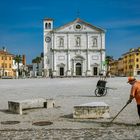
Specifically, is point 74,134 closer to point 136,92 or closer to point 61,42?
point 136,92

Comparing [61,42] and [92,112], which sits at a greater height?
[61,42]

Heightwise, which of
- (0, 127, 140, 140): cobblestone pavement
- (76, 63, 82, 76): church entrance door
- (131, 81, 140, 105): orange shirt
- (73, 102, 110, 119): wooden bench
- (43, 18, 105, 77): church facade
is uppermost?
(43, 18, 105, 77): church facade

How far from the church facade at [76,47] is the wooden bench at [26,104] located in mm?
73557

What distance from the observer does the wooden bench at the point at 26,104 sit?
11.9 m

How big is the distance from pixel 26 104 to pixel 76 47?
76121 mm

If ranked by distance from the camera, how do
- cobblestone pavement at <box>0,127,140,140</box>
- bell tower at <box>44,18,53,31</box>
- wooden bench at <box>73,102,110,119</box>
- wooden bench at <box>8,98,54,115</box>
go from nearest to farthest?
cobblestone pavement at <box>0,127,140,140</box>, wooden bench at <box>73,102,110,119</box>, wooden bench at <box>8,98,54,115</box>, bell tower at <box>44,18,53,31</box>

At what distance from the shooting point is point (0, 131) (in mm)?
8367

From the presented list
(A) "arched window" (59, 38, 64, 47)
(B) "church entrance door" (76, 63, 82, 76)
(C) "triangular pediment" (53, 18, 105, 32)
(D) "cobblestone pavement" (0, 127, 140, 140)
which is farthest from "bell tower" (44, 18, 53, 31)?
(D) "cobblestone pavement" (0, 127, 140, 140)

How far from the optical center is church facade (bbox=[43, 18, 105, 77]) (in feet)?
286

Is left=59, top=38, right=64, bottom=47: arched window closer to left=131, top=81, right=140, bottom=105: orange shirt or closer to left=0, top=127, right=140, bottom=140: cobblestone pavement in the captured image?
left=131, top=81, right=140, bottom=105: orange shirt

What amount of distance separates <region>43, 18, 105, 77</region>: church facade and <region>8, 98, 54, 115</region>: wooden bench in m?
73.6

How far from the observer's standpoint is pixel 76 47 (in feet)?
290

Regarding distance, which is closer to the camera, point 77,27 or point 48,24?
point 77,27

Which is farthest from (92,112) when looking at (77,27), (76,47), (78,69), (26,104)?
(77,27)
